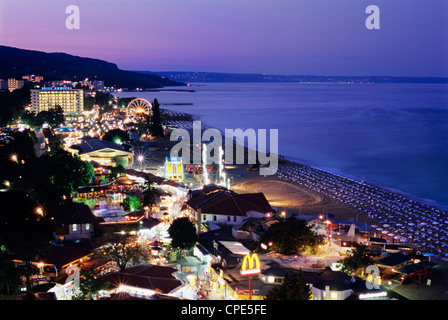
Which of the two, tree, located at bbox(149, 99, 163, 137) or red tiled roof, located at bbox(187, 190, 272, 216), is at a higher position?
tree, located at bbox(149, 99, 163, 137)

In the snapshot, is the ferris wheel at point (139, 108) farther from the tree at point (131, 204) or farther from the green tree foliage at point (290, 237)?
the green tree foliage at point (290, 237)

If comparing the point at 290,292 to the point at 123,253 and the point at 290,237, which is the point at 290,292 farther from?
the point at 123,253

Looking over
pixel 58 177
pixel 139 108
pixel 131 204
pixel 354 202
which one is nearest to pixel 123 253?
pixel 131 204

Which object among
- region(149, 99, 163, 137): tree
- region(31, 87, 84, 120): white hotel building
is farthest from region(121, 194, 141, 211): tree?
region(31, 87, 84, 120): white hotel building

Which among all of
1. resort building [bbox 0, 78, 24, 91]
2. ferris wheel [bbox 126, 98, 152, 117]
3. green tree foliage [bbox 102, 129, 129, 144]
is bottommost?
green tree foliage [bbox 102, 129, 129, 144]

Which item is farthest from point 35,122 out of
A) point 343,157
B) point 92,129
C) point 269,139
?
point 343,157

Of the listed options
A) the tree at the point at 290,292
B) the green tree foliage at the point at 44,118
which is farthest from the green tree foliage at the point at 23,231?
the green tree foliage at the point at 44,118

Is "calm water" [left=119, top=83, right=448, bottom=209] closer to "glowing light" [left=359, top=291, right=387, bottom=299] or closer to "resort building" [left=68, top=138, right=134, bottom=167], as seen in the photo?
"resort building" [left=68, top=138, right=134, bottom=167]
